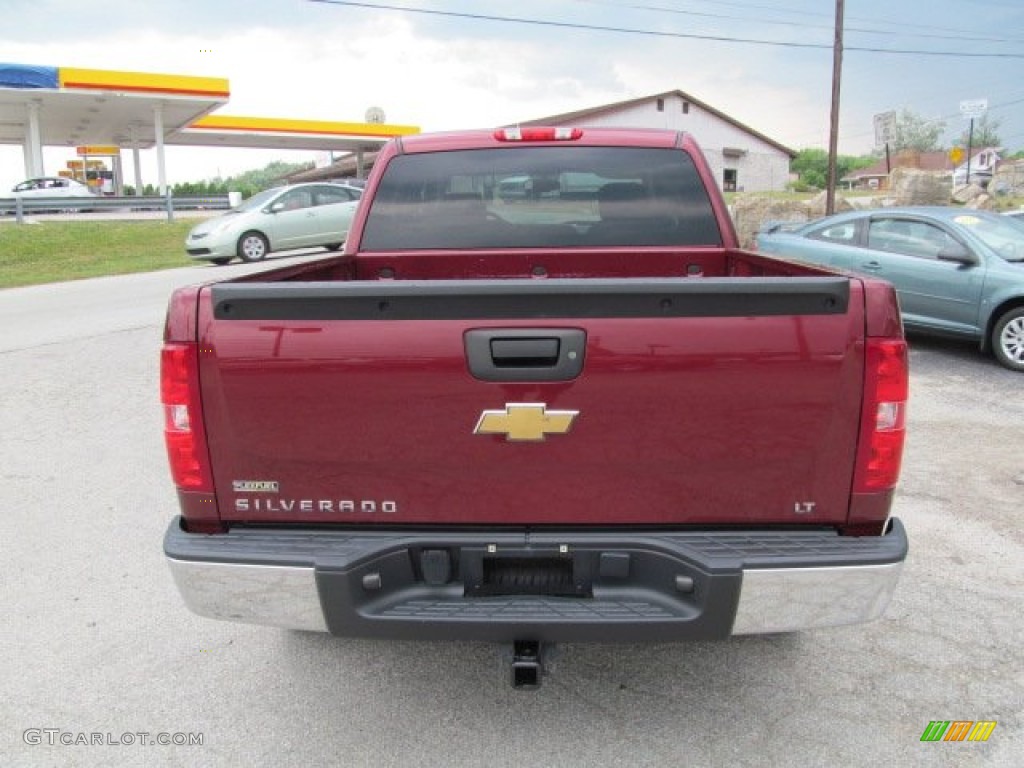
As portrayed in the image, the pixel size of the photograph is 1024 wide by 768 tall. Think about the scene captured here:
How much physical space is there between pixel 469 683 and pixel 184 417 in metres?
1.49

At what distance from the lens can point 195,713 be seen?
3023 millimetres

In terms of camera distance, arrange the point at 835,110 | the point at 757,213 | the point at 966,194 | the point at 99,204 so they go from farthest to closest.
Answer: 1. the point at 966,194
2. the point at 99,204
3. the point at 835,110
4. the point at 757,213

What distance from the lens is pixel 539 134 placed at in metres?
4.16

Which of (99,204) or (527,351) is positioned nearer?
(527,351)

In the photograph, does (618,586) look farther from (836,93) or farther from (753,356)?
(836,93)

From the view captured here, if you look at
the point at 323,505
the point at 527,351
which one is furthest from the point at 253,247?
the point at 527,351

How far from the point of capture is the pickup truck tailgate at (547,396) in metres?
2.34

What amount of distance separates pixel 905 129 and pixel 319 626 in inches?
4716

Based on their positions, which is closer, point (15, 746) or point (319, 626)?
point (319, 626)

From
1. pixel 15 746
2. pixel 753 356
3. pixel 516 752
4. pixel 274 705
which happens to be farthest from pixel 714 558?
pixel 15 746

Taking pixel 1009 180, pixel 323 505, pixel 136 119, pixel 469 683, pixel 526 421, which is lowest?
pixel 469 683

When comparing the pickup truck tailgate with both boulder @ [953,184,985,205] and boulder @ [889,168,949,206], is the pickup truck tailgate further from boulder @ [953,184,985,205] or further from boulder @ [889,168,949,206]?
boulder @ [953,184,985,205]

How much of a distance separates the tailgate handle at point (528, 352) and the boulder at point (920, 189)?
80.6 ft

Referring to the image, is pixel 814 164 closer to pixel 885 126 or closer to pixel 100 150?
pixel 100 150
